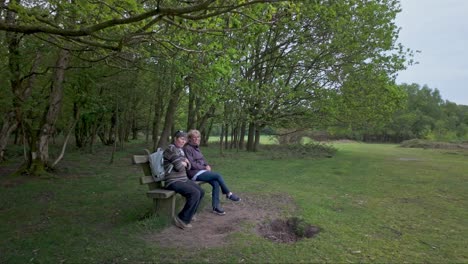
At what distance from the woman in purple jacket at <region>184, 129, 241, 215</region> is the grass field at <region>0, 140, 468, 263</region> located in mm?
1186

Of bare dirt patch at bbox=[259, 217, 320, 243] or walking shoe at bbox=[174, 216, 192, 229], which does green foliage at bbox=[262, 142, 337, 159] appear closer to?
bare dirt patch at bbox=[259, 217, 320, 243]

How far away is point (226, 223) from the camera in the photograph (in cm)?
636

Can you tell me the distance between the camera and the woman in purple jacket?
6969 millimetres

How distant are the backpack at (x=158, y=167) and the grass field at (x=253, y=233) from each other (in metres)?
0.73

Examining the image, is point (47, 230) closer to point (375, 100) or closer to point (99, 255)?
point (99, 255)

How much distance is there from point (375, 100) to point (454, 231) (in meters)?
15.2

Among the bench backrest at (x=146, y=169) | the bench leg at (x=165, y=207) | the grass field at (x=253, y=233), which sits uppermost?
the bench backrest at (x=146, y=169)

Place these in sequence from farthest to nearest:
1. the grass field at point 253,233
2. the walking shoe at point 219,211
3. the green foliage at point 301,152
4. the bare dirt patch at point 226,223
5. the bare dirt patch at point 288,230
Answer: the green foliage at point 301,152, the walking shoe at point 219,211, the bare dirt patch at point 288,230, the bare dirt patch at point 226,223, the grass field at point 253,233

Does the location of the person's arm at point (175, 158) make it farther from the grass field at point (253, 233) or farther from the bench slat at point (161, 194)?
the grass field at point (253, 233)

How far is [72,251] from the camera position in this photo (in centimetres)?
526

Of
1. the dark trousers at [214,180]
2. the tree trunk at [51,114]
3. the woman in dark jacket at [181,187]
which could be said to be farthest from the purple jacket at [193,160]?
the tree trunk at [51,114]

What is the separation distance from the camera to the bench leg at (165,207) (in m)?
6.21

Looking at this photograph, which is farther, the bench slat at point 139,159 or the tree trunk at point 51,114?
the tree trunk at point 51,114

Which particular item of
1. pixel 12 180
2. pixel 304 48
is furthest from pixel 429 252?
pixel 304 48
